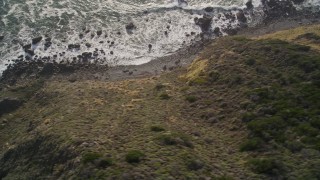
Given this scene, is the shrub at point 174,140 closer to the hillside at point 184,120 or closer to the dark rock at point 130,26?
the hillside at point 184,120

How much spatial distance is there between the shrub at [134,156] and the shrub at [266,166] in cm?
984

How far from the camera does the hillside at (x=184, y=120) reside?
3553 centimetres

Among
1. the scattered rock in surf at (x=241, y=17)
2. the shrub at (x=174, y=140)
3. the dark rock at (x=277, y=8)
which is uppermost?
the dark rock at (x=277, y=8)

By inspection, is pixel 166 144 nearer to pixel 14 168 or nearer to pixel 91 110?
pixel 91 110

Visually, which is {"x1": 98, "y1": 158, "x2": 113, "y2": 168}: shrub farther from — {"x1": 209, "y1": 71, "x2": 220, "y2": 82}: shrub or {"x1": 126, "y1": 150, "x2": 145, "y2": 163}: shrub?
{"x1": 209, "y1": 71, "x2": 220, "y2": 82}: shrub

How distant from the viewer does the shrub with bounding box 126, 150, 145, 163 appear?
35.1 metres

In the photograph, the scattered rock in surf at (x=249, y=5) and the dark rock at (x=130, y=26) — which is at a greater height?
the scattered rock in surf at (x=249, y=5)

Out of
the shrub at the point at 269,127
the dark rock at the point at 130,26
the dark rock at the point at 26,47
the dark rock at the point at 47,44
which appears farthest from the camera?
the dark rock at the point at 130,26

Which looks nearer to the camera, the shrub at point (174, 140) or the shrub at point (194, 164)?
the shrub at point (194, 164)

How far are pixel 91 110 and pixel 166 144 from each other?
14.7 metres

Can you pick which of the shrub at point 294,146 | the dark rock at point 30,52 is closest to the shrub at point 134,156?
the shrub at point 294,146

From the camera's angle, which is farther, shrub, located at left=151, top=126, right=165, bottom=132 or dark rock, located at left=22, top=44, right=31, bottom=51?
dark rock, located at left=22, top=44, right=31, bottom=51

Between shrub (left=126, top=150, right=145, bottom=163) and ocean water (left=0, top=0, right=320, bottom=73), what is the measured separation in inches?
1379

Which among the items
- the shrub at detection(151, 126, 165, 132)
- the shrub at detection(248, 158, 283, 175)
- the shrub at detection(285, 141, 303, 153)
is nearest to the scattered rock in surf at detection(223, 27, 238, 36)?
the shrub at detection(151, 126, 165, 132)
